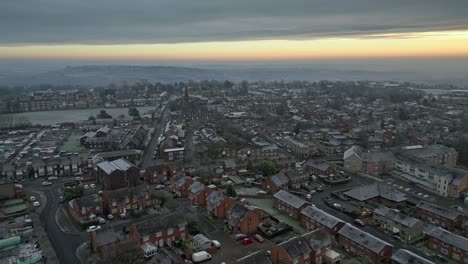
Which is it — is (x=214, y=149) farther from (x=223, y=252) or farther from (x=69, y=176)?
(x=223, y=252)

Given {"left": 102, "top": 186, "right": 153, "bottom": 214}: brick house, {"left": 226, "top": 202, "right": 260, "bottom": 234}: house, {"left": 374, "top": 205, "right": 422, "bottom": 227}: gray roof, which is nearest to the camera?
{"left": 374, "top": 205, "right": 422, "bottom": 227}: gray roof

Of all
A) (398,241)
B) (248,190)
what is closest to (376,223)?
(398,241)

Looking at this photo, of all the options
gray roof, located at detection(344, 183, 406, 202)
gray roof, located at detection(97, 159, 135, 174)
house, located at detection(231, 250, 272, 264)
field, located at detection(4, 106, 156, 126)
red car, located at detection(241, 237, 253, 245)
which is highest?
gray roof, located at detection(97, 159, 135, 174)

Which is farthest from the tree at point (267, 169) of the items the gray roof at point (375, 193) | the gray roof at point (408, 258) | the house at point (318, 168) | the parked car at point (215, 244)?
the gray roof at point (408, 258)

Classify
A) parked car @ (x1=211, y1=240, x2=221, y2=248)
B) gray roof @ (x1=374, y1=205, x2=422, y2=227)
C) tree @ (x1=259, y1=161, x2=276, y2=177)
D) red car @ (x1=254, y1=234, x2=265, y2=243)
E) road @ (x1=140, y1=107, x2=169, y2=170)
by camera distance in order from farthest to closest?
road @ (x1=140, y1=107, x2=169, y2=170)
tree @ (x1=259, y1=161, x2=276, y2=177)
gray roof @ (x1=374, y1=205, x2=422, y2=227)
red car @ (x1=254, y1=234, x2=265, y2=243)
parked car @ (x1=211, y1=240, x2=221, y2=248)

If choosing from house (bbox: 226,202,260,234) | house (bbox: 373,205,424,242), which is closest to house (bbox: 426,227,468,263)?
house (bbox: 373,205,424,242)

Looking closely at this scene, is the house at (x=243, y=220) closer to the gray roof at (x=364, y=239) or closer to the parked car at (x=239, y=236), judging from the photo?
the parked car at (x=239, y=236)

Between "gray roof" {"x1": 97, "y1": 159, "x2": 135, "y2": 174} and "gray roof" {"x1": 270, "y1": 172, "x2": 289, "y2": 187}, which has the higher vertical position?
"gray roof" {"x1": 97, "y1": 159, "x2": 135, "y2": 174}

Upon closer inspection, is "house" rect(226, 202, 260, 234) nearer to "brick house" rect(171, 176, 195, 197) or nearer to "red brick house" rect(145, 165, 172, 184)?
"brick house" rect(171, 176, 195, 197)
